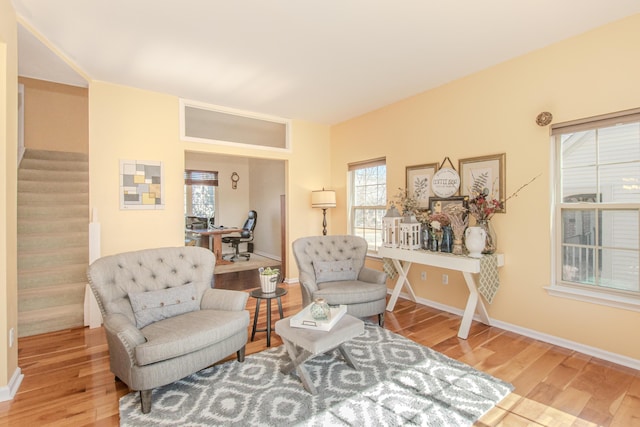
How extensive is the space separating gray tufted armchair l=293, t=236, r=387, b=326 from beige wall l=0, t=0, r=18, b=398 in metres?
2.27

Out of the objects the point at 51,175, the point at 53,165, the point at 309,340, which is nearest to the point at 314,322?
the point at 309,340

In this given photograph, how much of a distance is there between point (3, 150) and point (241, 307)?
1.98 metres

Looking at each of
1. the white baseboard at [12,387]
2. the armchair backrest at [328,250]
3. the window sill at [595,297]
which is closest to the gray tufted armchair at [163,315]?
the white baseboard at [12,387]

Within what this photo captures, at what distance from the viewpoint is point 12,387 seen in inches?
84.7

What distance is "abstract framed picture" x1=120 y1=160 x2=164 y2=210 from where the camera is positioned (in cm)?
378

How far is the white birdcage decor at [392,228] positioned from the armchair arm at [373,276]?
1.73 ft

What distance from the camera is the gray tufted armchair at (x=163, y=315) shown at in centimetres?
196

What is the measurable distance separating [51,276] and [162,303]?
2.09 metres

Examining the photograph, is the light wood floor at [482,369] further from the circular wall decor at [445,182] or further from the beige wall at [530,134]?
the circular wall decor at [445,182]

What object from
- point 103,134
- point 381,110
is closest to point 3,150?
point 103,134

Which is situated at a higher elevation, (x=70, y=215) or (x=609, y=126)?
(x=609, y=126)

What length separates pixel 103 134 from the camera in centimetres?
366

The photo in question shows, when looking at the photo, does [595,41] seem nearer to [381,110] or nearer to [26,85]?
[381,110]

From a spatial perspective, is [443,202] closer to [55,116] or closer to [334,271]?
[334,271]
